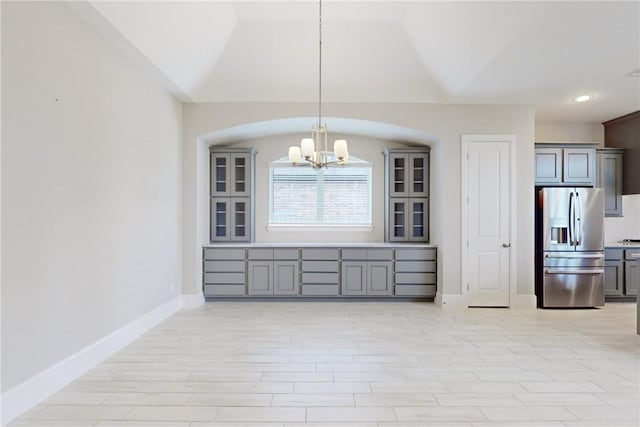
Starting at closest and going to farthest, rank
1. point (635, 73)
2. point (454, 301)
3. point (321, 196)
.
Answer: point (635, 73) < point (454, 301) < point (321, 196)

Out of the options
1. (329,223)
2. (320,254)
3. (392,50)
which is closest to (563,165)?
(392,50)

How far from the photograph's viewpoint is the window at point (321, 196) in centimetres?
684

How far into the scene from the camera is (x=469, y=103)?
18.5ft

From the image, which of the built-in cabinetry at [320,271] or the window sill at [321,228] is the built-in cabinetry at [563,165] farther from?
the window sill at [321,228]

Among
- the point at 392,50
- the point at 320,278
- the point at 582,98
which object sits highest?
the point at 392,50

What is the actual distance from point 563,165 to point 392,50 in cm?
296

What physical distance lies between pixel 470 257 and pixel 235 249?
10.9ft

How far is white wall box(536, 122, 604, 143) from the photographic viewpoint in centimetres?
678

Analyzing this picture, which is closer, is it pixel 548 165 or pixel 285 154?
pixel 548 165

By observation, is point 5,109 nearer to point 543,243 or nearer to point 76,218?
point 76,218

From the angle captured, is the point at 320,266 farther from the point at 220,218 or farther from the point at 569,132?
the point at 569,132

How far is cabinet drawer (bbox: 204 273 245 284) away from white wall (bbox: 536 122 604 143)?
17.4 ft

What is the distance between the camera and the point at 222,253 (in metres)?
5.99

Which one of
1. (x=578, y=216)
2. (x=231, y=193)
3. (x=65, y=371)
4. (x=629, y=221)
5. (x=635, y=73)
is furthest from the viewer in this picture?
(x=629, y=221)
